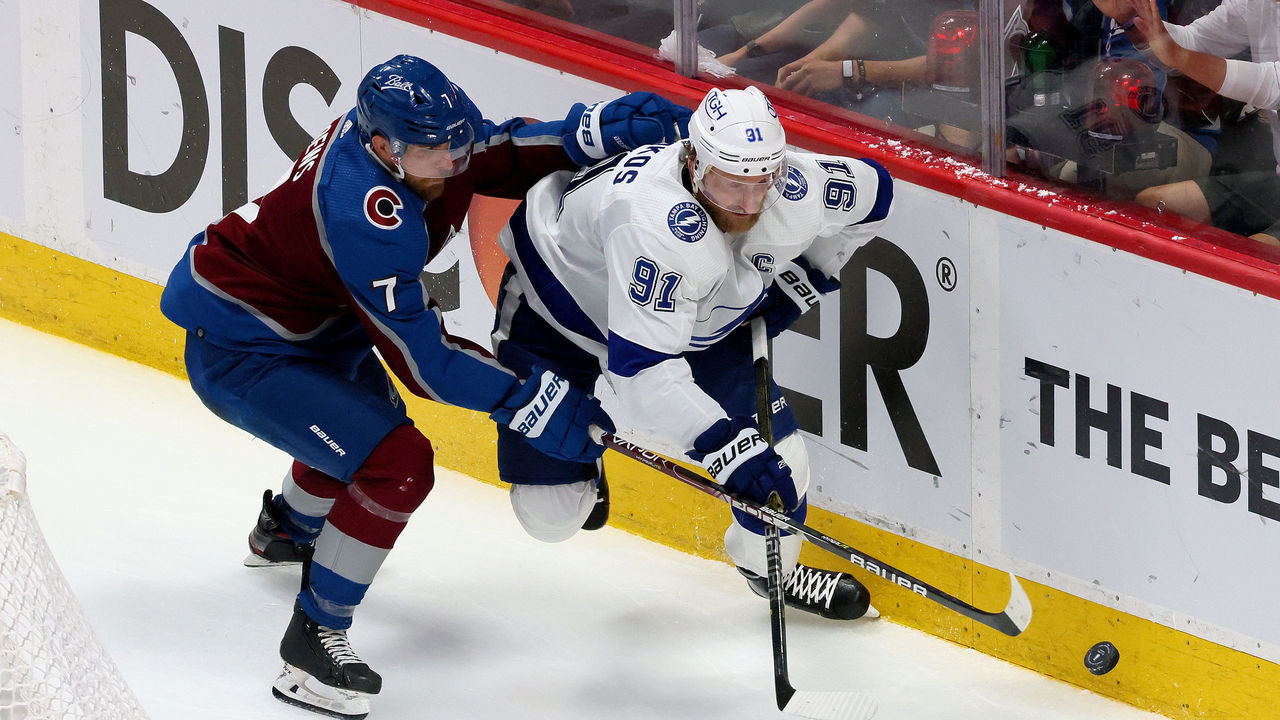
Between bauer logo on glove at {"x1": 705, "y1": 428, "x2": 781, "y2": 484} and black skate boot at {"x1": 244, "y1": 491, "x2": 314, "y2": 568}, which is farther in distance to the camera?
black skate boot at {"x1": 244, "y1": 491, "x2": 314, "y2": 568}

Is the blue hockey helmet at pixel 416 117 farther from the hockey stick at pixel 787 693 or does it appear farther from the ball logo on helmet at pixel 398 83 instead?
the hockey stick at pixel 787 693

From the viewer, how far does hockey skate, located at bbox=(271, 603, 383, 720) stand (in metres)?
3.59

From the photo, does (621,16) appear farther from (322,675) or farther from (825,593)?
(322,675)

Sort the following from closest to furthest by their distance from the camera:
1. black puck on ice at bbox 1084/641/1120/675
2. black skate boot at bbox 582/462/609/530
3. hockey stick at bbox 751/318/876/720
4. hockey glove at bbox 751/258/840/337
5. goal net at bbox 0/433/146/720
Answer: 1. goal net at bbox 0/433/146/720
2. hockey stick at bbox 751/318/876/720
3. black puck on ice at bbox 1084/641/1120/675
4. hockey glove at bbox 751/258/840/337
5. black skate boot at bbox 582/462/609/530

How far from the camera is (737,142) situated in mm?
3273

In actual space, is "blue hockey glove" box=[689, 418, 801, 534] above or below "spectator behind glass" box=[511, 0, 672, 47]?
below

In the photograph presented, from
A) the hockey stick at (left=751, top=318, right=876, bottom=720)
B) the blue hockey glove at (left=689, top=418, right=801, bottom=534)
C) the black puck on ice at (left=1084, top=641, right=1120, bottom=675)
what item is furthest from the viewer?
the black puck on ice at (left=1084, top=641, right=1120, bottom=675)

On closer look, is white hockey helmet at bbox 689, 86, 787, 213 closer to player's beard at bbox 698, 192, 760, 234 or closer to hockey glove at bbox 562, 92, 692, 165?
player's beard at bbox 698, 192, 760, 234

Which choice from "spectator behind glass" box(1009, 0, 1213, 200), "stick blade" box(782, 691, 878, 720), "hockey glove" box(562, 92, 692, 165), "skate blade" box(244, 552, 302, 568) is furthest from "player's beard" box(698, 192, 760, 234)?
"skate blade" box(244, 552, 302, 568)

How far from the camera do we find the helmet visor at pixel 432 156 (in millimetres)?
3340

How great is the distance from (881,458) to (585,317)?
0.72 meters

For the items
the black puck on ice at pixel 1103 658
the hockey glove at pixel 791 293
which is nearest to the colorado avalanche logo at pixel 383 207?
the hockey glove at pixel 791 293

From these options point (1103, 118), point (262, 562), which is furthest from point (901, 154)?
point (262, 562)

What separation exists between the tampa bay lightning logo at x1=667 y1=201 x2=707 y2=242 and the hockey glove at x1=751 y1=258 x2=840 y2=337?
394 mm
